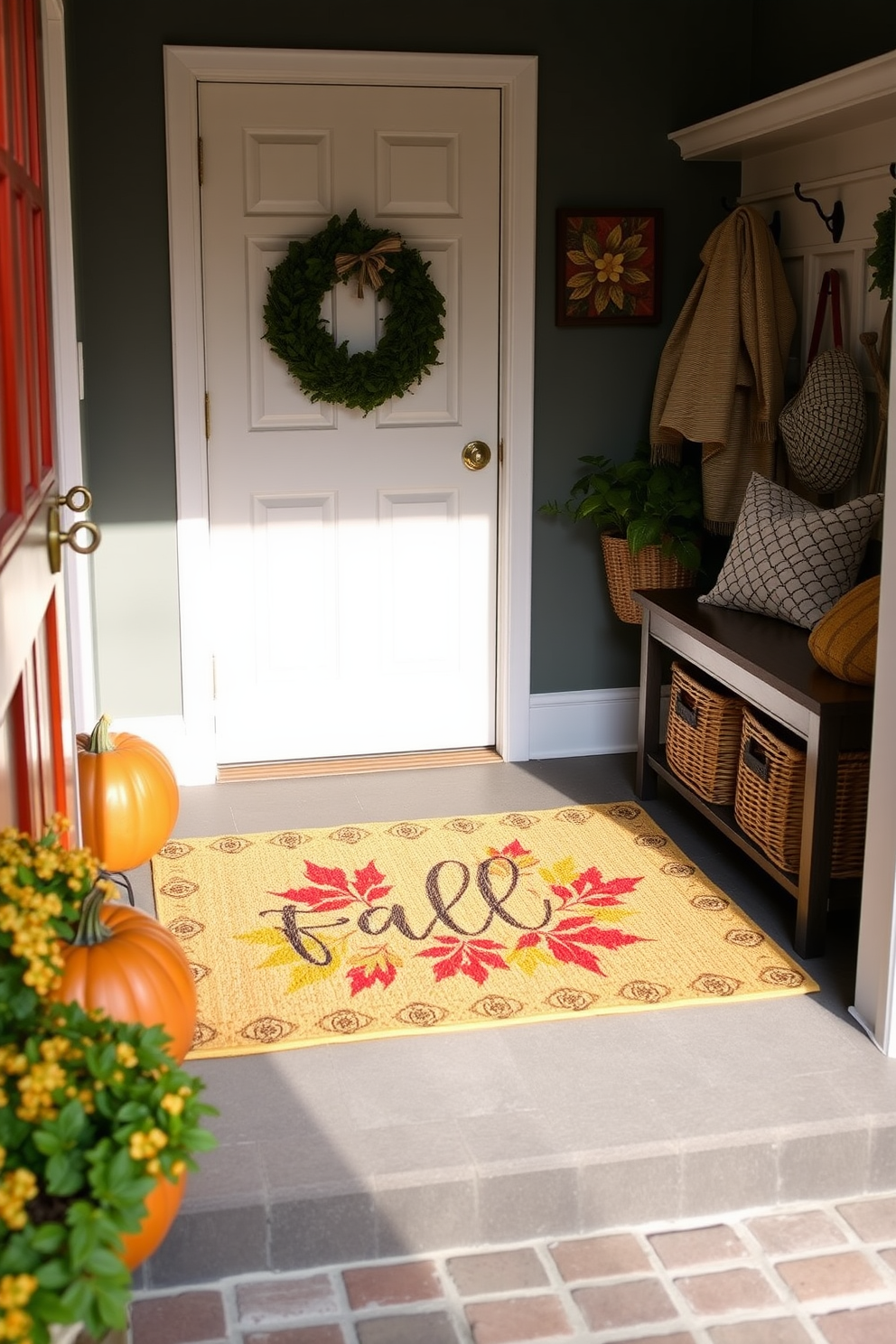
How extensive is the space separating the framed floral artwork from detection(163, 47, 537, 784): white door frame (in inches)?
4.4

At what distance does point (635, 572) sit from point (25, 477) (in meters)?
2.51

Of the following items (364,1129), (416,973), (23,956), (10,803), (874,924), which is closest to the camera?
(23,956)

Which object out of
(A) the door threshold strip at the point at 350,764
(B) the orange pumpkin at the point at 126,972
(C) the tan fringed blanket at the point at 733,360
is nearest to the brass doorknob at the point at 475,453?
(C) the tan fringed blanket at the point at 733,360

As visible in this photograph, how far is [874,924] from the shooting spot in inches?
109

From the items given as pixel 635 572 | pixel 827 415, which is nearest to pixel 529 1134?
pixel 827 415

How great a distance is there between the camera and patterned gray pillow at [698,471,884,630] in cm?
354

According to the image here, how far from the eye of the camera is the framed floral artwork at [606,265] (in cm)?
436

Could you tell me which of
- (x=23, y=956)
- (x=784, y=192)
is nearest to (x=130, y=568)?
(x=784, y=192)

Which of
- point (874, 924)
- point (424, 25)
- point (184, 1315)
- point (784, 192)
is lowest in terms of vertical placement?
point (184, 1315)

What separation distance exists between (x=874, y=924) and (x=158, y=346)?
2.57 m

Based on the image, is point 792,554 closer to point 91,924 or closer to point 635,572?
point 635,572

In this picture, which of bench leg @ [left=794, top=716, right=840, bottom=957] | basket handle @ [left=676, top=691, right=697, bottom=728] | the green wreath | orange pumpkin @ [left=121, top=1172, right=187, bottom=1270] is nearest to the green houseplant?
basket handle @ [left=676, top=691, right=697, bottom=728]

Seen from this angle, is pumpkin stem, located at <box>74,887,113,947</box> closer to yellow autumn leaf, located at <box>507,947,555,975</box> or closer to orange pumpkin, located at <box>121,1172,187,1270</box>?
orange pumpkin, located at <box>121,1172,187,1270</box>

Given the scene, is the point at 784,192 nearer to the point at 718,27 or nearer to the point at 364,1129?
the point at 718,27
